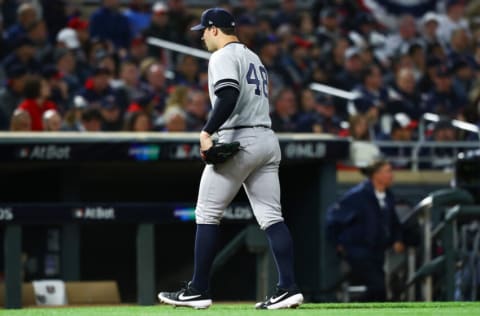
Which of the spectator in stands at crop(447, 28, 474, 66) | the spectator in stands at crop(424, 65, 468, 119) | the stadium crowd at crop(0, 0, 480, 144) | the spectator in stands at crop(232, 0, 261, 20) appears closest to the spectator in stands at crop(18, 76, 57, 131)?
the stadium crowd at crop(0, 0, 480, 144)

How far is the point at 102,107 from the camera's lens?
45.7 feet

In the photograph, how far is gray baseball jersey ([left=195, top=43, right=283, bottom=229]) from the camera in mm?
8094

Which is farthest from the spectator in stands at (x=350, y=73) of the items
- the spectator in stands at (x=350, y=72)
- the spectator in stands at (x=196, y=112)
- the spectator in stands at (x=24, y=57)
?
the spectator in stands at (x=24, y=57)

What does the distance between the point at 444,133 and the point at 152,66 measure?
322cm

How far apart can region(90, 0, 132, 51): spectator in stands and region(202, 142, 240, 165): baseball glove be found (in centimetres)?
867

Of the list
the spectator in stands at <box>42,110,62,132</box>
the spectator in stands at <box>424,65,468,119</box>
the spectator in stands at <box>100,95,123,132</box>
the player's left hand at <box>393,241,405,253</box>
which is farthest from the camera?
the spectator in stands at <box>424,65,468,119</box>

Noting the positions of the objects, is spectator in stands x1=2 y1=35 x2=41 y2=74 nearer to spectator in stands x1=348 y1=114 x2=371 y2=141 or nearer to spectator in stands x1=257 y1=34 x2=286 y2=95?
spectator in stands x1=257 y1=34 x2=286 y2=95

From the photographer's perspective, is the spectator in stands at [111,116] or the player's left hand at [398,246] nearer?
the player's left hand at [398,246]

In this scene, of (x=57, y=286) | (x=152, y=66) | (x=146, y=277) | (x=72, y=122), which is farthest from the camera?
(x=152, y=66)

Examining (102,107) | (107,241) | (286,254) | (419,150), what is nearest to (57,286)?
(107,241)

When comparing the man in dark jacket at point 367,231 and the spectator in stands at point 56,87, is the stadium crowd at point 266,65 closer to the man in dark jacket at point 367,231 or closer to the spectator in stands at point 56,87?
the spectator in stands at point 56,87

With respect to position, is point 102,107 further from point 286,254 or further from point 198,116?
point 286,254

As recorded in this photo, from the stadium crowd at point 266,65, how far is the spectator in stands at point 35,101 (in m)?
0.01

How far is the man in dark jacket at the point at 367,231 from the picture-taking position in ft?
39.0
